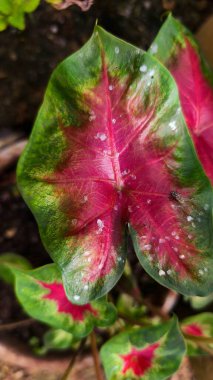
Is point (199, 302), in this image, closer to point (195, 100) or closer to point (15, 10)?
point (195, 100)

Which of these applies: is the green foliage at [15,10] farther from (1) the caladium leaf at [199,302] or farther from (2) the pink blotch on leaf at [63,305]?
(1) the caladium leaf at [199,302]

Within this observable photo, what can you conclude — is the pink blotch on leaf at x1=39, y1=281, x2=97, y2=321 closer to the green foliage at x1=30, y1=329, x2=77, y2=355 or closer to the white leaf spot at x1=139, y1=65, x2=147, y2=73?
the green foliage at x1=30, y1=329, x2=77, y2=355

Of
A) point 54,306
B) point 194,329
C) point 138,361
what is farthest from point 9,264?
point 194,329

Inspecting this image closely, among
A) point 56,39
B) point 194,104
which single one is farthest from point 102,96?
point 56,39

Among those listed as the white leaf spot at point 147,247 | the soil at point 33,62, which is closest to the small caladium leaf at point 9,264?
the soil at point 33,62

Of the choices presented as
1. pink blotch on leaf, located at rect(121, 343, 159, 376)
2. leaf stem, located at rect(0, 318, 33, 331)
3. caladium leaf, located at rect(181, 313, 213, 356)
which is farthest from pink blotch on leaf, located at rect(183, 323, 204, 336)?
leaf stem, located at rect(0, 318, 33, 331)
